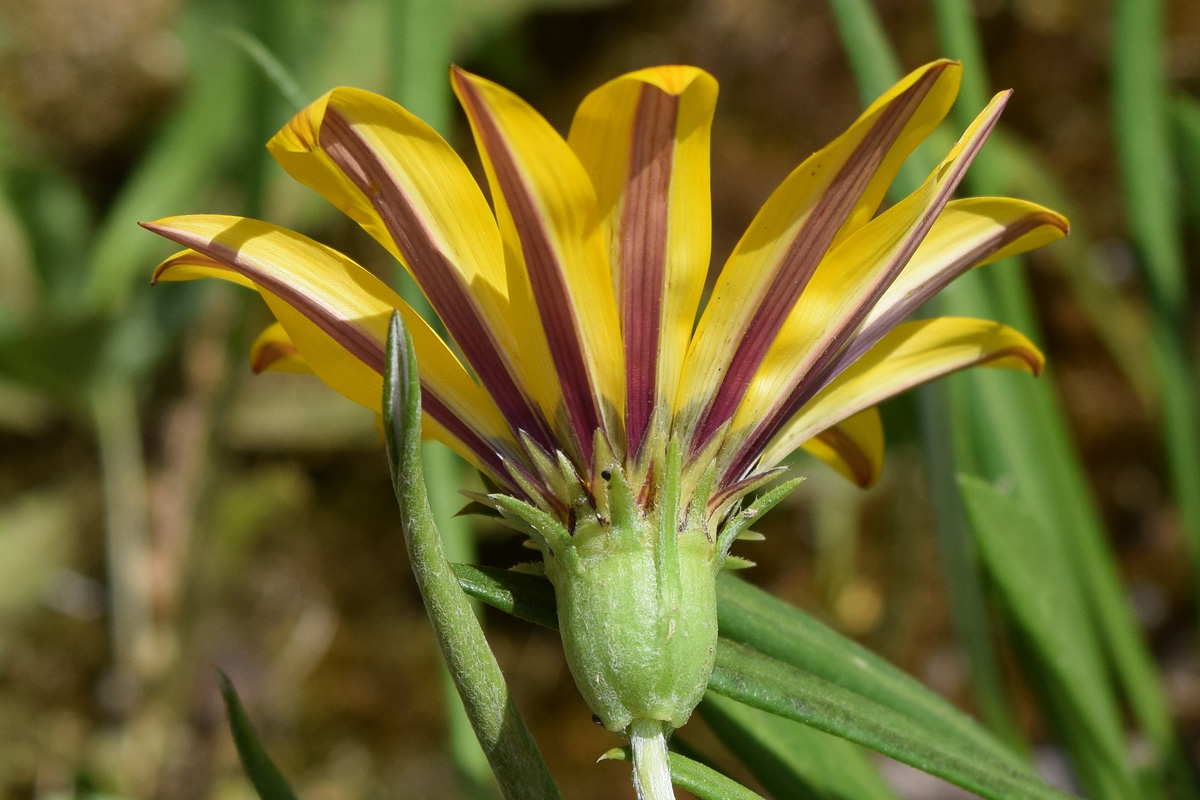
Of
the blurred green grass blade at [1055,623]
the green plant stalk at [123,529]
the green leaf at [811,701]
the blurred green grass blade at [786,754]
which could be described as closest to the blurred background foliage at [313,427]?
the green plant stalk at [123,529]

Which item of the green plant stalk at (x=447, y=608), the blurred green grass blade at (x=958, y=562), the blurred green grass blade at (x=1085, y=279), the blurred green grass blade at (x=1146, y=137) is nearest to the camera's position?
the green plant stalk at (x=447, y=608)

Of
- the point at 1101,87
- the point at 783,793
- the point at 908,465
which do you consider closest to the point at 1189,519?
the point at 908,465

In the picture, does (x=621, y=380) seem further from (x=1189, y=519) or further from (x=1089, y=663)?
(x=1189, y=519)

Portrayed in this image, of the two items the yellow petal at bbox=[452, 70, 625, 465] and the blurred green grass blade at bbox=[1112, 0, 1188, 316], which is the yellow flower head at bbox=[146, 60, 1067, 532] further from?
the blurred green grass blade at bbox=[1112, 0, 1188, 316]

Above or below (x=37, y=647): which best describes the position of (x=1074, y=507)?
above

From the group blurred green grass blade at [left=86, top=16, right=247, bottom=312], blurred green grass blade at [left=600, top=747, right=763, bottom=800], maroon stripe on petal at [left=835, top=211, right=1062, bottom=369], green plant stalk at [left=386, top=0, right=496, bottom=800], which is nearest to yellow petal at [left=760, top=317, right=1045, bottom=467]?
maroon stripe on petal at [left=835, top=211, right=1062, bottom=369]

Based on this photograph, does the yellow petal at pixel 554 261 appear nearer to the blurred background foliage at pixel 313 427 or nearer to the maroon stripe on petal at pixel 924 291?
the maroon stripe on petal at pixel 924 291
